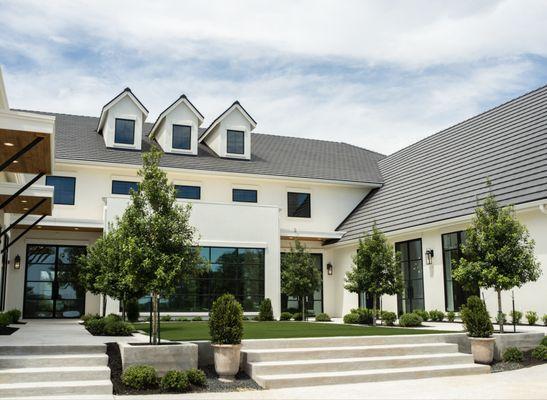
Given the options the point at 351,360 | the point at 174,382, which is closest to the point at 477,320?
the point at 351,360

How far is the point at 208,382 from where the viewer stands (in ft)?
36.4

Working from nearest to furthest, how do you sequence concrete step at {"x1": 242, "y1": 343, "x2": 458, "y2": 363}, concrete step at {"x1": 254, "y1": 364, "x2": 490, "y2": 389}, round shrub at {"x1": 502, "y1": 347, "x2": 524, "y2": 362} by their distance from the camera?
concrete step at {"x1": 254, "y1": 364, "x2": 490, "y2": 389}
concrete step at {"x1": 242, "y1": 343, "x2": 458, "y2": 363}
round shrub at {"x1": 502, "y1": 347, "x2": 524, "y2": 362}

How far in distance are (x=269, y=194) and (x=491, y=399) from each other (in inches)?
776

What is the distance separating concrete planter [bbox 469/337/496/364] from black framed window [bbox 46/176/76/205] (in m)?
18.3

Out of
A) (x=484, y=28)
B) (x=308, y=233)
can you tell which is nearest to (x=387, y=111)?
(x=308, y=233)

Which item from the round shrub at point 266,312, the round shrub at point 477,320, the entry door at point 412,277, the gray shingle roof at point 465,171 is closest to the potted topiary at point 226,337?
the round shrub at point 477,320

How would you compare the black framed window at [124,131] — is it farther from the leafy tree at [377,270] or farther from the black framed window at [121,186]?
the leafy tree at [377,270]

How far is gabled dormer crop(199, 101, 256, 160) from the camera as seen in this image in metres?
28.9

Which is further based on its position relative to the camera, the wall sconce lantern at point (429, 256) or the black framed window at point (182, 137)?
the black framed window at point (182, 137)

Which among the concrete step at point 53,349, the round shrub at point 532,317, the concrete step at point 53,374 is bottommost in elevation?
the concrete step at point 53,374

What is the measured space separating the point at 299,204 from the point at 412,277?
757 cm

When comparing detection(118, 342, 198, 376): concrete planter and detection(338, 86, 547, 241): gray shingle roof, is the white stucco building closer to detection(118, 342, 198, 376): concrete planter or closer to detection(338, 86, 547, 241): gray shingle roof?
detection(338, 86, 547, 241): gray shingle roof

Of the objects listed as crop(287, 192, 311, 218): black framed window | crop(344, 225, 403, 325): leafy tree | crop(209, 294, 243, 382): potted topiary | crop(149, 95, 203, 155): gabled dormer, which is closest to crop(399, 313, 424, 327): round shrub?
crop(344, 225, 403, 325): leafy tree

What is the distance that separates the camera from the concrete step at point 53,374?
33.0 ft
